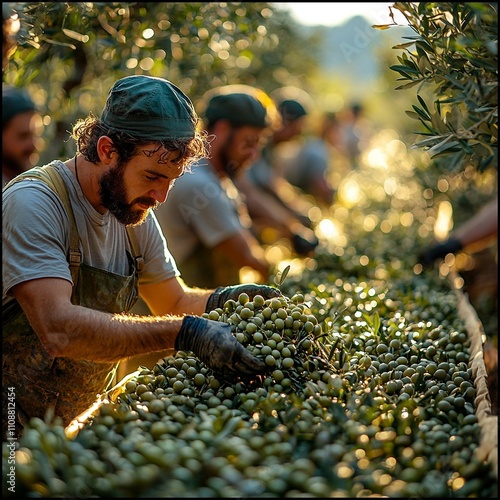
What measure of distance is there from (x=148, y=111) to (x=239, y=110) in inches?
91.9

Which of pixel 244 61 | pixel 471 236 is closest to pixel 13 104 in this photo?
pixel 471 236

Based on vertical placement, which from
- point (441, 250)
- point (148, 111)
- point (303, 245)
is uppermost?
point (148, 111)

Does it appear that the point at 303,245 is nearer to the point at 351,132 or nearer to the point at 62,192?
the point at 62,192

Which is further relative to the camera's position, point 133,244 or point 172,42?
point 172,42

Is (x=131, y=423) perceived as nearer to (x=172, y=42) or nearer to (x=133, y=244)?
(x=133, y=244)

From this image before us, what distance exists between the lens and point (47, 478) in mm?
1943

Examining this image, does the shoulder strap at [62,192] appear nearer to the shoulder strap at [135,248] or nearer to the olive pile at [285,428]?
the shoulder strap at [135,248]

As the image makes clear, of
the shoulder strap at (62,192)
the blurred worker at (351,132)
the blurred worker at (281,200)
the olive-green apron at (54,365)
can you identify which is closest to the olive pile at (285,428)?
the olive-green apron at (54,365)

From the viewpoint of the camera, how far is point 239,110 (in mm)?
5246

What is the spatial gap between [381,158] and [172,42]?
7907mm

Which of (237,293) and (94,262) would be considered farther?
(237,293)

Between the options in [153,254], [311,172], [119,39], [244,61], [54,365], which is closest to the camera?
[54,365]

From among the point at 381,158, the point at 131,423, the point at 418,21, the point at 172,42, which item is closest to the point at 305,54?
the point at 381,158

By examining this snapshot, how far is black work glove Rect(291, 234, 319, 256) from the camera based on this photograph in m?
6.71
